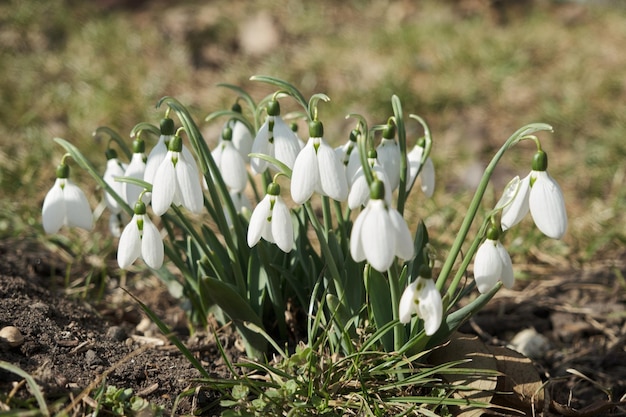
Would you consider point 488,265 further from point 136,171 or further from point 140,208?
point 136,171

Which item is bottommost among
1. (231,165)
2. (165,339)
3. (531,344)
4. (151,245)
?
(531,344)

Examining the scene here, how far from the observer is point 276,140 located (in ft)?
5.53

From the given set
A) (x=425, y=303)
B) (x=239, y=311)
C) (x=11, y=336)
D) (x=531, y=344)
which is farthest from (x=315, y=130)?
(x=531, y=344)

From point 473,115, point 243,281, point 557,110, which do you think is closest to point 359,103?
point 473,115

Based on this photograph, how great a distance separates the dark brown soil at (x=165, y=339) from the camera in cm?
171

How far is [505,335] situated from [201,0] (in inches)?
157

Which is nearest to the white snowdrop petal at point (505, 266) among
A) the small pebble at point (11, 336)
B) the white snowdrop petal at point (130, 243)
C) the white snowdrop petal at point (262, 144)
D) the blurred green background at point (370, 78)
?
the white snowdrop petal at point (262, 144)

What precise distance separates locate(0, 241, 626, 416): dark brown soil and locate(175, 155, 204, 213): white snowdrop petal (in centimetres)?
33

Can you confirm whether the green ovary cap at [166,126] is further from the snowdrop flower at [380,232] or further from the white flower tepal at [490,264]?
the white flower tepal at [490,264]

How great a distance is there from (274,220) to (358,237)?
0.22 m

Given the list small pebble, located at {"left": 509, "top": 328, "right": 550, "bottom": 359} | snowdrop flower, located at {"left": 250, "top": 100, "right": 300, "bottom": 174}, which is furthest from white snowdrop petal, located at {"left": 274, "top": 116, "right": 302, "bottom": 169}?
small pebble, located at {"left": 509, "top": 328, "right": 550, "bottom": 359}

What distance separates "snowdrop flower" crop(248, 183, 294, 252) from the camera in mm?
1572

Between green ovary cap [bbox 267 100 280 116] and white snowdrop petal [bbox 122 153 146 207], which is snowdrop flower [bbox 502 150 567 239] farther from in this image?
white snowdrop petal [bbox 122 153 146 207]

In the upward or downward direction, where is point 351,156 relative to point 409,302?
upward
